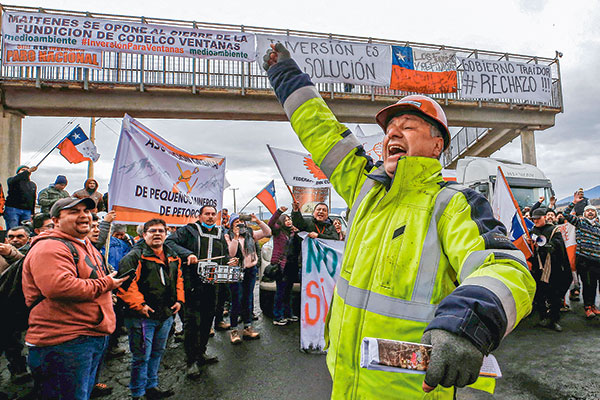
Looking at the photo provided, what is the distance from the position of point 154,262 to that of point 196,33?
28.0ft

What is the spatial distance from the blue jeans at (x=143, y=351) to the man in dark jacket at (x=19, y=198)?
6.31 m

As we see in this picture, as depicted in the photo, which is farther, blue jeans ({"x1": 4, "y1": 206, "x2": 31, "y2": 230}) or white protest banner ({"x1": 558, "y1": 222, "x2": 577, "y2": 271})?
blue jeans ({"x1": 4, "y1": 206, "x2": 31, "y2": 230})

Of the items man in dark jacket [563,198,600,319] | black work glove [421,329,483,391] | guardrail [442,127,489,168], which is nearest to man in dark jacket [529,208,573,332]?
man in dark jacket [563,198,600,319]

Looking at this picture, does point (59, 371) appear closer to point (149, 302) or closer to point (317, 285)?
point (149, 302)

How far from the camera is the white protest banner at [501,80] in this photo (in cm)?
1195

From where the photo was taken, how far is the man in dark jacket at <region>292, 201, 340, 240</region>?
19.0 ft

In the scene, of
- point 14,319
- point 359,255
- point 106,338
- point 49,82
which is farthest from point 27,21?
point 359,255

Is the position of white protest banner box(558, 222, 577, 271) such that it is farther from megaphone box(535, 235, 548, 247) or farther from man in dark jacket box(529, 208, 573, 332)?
megaphone box(535, 235, 548, 247)

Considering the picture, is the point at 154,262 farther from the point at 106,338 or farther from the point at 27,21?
the point at 27,21

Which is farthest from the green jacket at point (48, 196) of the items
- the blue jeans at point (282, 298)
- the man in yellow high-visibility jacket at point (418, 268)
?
the man in yellow high-visibility jacket at point (418, 268)

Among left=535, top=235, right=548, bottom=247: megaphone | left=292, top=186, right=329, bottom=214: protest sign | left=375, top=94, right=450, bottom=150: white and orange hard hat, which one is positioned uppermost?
left=292, top=186, right=329, bottom=214: protest sign

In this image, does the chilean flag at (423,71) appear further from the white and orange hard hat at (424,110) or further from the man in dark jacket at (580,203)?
the white and orange hard hat at (424,110)

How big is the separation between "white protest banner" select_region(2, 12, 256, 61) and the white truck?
25.3 feet

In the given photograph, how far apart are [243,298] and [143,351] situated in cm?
234
